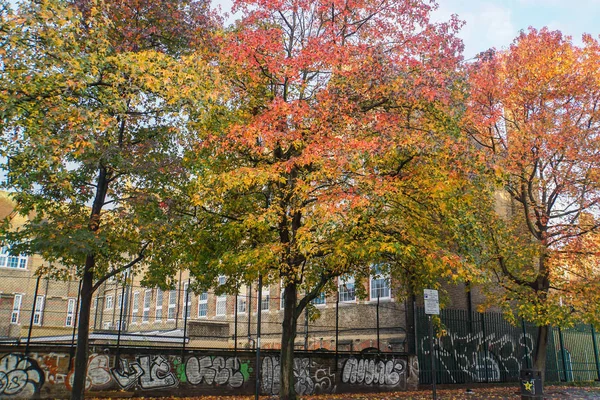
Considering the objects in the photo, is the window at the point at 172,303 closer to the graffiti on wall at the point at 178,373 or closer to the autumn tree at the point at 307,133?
the graffiti on wall at the point at 178,373

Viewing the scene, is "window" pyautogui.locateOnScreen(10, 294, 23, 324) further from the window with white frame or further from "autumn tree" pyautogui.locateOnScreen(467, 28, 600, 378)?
"autumn tree" pyautogui.locateOnScreen(467, 28, 600, 378)

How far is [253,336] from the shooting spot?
31141 millimetres

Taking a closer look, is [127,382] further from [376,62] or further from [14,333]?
[14,333]

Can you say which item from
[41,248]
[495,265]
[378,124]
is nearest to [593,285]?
[495,265]

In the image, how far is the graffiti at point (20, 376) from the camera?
13.9 metres

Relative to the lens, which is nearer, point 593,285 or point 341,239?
point 341,239

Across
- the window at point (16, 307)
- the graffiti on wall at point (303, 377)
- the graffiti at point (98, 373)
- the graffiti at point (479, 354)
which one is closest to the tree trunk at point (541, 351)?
the graffiti at point (479, 354)

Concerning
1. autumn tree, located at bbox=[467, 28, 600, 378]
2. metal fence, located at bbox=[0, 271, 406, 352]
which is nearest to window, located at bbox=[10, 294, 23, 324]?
metal fence, located at bbox=[0, 271, 406, 352]

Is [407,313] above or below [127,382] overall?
above

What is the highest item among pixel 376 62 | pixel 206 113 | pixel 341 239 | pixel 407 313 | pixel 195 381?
pixel 376 62

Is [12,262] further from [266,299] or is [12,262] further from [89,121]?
[89,121]

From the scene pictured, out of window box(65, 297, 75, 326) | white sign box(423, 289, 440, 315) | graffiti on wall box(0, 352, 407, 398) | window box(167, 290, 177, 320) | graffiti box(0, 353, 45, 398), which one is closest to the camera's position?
white sign box(423, 289, 440, 315)

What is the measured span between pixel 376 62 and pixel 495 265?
1018 cm

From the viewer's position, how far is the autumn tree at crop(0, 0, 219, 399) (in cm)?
1013
